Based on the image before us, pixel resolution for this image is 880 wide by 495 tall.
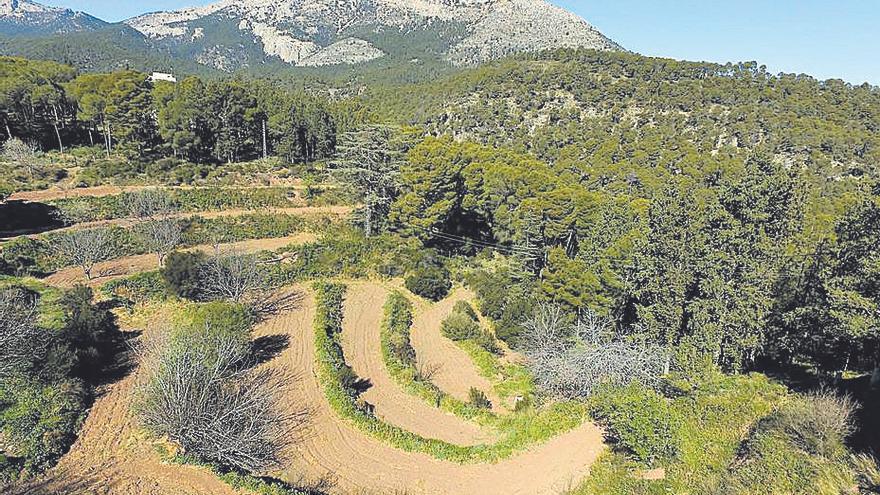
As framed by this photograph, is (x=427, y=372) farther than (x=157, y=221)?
No

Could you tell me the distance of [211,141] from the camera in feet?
184

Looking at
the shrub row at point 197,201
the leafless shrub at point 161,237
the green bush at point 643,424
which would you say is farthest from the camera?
the shrub row at point 197,201

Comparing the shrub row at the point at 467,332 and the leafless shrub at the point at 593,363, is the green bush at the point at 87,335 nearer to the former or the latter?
the shrub row at the point at 467,332

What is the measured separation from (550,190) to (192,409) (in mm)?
26773

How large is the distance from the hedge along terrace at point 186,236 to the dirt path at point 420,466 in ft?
68.0

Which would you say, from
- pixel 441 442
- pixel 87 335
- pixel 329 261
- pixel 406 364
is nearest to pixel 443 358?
pixel 406 364

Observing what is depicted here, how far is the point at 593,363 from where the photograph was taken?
19938 mm

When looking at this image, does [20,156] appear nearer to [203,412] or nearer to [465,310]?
A: [465,310]

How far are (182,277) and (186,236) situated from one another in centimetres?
972

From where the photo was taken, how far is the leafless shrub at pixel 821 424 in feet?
41.7

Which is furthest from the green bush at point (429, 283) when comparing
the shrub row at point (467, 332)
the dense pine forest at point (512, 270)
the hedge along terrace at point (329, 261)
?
the shrub row at point (467, 332)

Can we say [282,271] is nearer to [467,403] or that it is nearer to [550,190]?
[467,403]

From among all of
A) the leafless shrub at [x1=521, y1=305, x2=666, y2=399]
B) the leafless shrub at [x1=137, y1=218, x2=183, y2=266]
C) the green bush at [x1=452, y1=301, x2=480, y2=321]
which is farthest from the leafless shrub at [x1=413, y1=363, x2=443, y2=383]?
the leafless shrub at [x1=137, y1=218, x2=183, y2=266]

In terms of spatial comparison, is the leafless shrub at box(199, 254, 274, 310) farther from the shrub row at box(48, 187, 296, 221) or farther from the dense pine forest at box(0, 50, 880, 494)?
the shrub row at box(48, 187, 296, 221)
